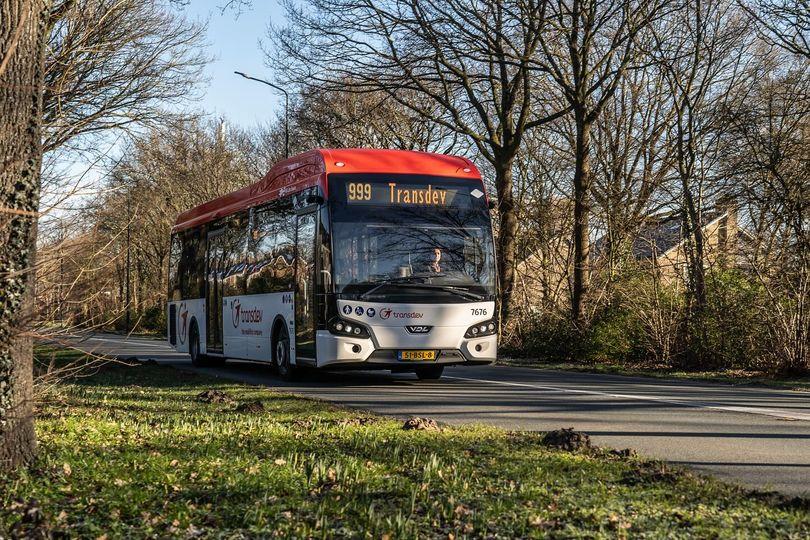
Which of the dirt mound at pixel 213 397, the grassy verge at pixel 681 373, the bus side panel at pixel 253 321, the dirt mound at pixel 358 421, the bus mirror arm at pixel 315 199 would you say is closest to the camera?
the dirt mound at pixel 358 421

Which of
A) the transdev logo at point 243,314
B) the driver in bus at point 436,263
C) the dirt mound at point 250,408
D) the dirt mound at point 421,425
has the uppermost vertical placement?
the driver in bus at point 436,263

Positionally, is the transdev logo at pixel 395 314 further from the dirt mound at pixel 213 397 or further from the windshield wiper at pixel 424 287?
the dirt mound at pixel 213 397

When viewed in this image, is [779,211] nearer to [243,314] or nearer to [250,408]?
[243,314]

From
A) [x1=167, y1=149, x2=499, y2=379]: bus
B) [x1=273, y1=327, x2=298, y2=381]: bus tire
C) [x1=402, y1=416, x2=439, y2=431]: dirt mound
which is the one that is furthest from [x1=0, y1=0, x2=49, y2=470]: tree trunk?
[x1=273, y1=327, x2=298, y2=381]: bus tire

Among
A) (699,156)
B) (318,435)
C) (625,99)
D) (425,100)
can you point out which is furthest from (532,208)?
(318,435)

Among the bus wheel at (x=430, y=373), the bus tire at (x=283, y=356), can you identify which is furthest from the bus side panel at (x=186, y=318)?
the bus wheel at (x=430, y=373)

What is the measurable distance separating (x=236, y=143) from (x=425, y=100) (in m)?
18.9

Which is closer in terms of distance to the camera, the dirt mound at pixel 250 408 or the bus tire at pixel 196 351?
the dirt mound at pixel 250 408

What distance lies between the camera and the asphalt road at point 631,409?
8328 mm

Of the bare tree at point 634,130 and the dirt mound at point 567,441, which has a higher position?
the bare tree at point 634,130

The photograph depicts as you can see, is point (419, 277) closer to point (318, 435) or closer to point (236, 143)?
point (318, 435)

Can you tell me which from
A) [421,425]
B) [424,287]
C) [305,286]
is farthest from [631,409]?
[305,286]

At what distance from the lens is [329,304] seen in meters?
15.5

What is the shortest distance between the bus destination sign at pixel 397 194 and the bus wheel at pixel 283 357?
313cm
